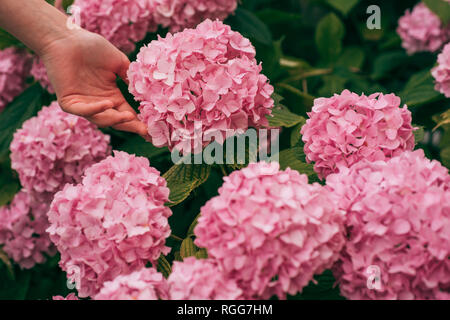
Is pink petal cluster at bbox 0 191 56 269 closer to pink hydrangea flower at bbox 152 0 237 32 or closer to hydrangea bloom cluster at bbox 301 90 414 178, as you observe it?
pink hydrangea flower at bbox 152 0 237 32

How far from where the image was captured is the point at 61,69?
1201 millimetres

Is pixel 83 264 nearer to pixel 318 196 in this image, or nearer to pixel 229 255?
pixel 229 255

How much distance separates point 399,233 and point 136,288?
0.44 metres

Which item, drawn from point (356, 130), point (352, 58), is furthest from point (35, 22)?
point (352, 58)

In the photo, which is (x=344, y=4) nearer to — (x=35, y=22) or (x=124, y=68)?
(x=124, y=68)

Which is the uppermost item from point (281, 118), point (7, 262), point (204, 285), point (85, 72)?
point (85, 72)

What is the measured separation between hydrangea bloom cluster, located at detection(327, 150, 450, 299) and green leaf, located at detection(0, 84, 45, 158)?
1339 mm

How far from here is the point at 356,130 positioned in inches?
38.1

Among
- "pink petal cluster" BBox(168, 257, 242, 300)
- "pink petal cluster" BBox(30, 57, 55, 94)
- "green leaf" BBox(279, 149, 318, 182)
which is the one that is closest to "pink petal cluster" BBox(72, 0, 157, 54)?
"pink petal cluster" BBox(30, 57, 55, 94)

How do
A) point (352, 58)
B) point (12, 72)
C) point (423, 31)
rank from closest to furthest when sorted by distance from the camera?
point (12, 72)
point (423, 31)
point (352, 58)

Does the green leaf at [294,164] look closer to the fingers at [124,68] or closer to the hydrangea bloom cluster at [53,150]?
the fingers at [124,68]

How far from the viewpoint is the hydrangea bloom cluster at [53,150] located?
4.54 feet
